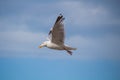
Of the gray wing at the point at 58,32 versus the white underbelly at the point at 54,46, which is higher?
the gray wing at the point at 58,32

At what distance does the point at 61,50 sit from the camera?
12.1 m

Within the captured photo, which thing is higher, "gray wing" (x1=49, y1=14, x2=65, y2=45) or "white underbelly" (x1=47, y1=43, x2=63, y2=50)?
"gray wing" (x1=49, y1=14, x2=65, y2=45)

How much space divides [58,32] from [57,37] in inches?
5.4

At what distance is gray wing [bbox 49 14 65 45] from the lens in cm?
1197

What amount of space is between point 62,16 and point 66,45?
0.49m

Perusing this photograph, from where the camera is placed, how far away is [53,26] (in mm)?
12023

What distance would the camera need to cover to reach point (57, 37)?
12109 mm

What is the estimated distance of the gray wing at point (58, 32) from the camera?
11969 mm

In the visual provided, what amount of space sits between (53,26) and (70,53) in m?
0.66

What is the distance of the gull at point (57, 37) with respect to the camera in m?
12.0

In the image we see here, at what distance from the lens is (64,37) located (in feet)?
39.4

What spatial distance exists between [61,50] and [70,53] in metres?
0.32

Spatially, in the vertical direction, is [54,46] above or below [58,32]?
below

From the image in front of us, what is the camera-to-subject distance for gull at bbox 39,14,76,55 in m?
12.0
